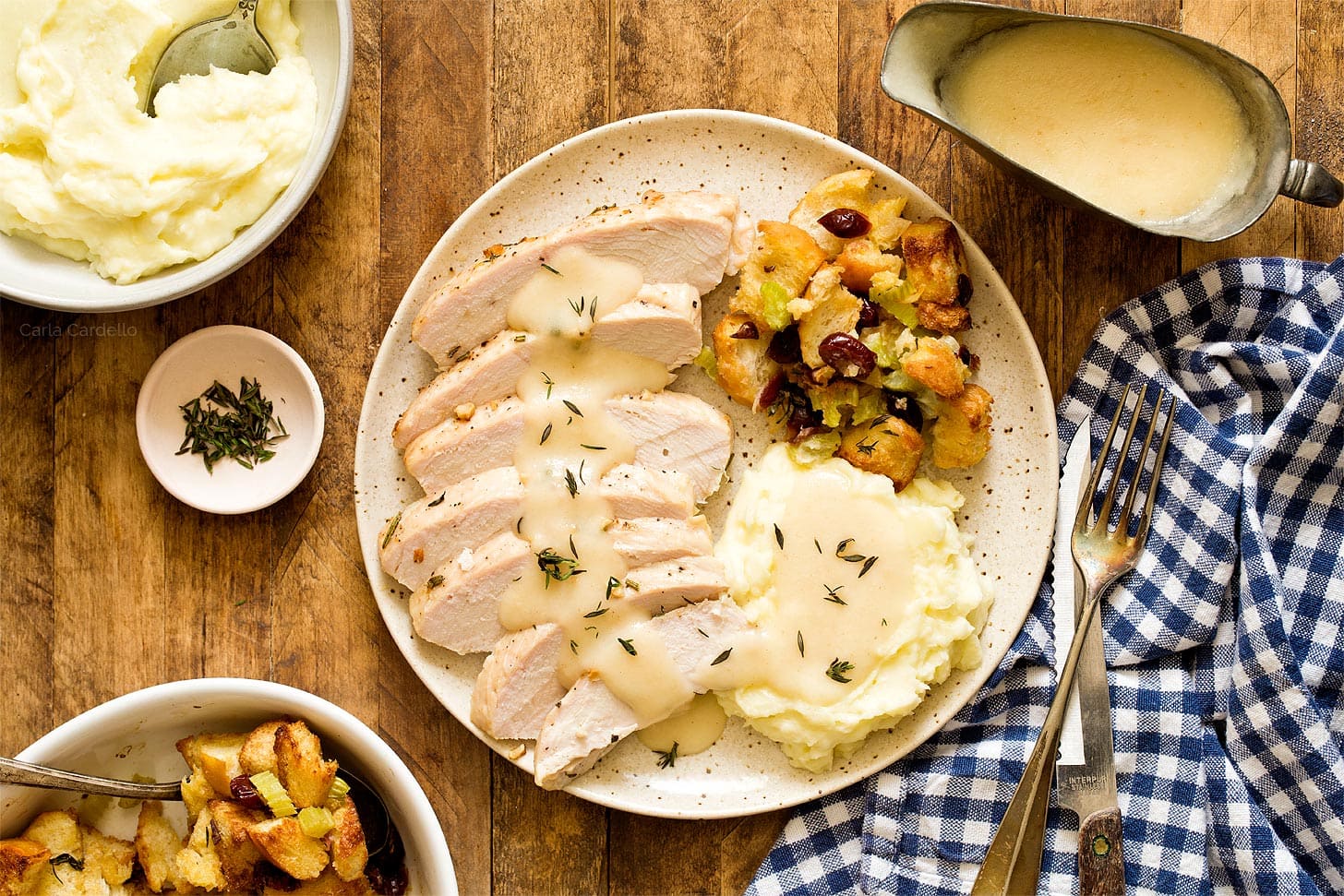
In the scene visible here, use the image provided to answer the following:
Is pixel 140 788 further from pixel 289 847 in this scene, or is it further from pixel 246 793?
pixel 289 847

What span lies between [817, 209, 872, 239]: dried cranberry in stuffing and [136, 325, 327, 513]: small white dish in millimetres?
1575

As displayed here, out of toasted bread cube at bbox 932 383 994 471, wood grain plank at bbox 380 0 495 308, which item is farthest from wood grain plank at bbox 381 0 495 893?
toasted bread cube at bbox 932 383 994 471

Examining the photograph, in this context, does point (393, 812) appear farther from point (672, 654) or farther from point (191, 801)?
point (672, 654)

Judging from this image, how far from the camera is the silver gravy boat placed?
9.25 feet

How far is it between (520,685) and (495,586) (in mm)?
292

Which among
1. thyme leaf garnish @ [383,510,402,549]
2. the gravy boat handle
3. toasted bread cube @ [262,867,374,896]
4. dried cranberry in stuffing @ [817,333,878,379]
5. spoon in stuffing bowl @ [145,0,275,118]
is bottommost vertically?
toasted bread cube @ [262,867,374,896]

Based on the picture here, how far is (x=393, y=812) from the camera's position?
3.08 meters

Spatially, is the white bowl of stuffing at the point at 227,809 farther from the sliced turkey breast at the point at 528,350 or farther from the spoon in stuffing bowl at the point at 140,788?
the sliced turkey breast at the point at 528,350

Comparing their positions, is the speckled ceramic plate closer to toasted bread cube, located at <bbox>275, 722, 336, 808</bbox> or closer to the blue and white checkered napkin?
the blue and white checkered napkin

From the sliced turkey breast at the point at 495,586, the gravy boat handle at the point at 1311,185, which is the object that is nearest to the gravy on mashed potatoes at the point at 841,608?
the sliced turkey breast at the point at 495,586

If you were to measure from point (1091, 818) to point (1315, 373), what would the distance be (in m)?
1.40

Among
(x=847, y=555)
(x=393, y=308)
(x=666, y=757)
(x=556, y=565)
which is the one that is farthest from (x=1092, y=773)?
(x=393, y=308)

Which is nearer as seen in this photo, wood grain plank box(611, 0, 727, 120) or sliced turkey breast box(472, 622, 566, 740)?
sliced turkey breast box(472, 622, 566, 740)

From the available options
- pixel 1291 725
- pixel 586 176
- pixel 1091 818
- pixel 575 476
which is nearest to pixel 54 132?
pixel 586 176
